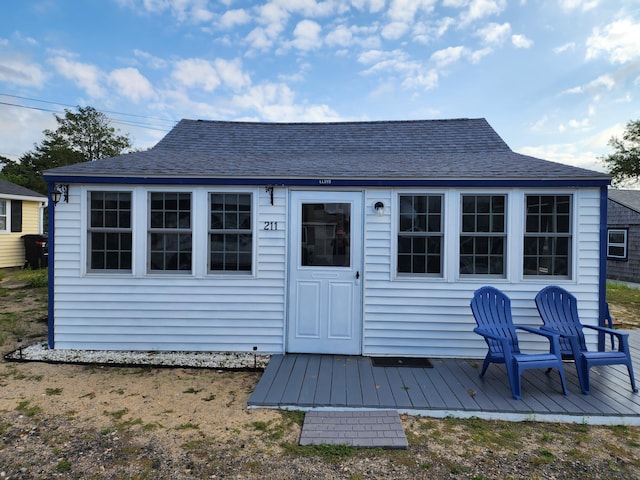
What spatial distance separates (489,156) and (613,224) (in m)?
12.8

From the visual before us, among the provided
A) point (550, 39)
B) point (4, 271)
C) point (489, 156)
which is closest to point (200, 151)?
point (489, 156)

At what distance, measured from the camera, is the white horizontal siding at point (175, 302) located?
4.43 meters

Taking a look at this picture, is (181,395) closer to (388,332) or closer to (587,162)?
(388,332)

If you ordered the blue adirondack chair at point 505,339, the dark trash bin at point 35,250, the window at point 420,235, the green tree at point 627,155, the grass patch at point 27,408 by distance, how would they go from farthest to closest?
the green tree at point 627,155
the dark trash bin at point 35,250
the window at point 420,235
the blue adirondack chair at point 505,339
the grass patch at point 27,408

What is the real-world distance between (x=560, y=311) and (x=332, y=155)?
4169mm

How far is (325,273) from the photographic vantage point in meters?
4.42

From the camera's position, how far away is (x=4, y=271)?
1186 cm

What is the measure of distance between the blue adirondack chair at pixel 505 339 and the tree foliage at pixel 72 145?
29.9 meters

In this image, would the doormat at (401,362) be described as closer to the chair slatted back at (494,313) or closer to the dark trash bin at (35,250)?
the chair slatted back at (494,313)

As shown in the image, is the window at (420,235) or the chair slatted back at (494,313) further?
the window at (420,235)

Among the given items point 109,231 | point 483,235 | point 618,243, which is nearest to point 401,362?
point 483,235

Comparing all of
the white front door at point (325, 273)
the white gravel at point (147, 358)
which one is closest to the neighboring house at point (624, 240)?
the white front door at point (325, 273)

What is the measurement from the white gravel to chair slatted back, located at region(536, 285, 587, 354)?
3.64 metres

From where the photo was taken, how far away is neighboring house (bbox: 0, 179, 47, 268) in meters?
12.3
